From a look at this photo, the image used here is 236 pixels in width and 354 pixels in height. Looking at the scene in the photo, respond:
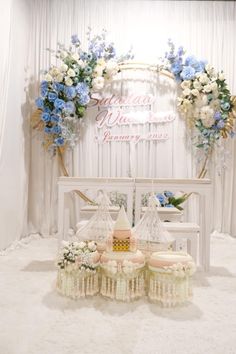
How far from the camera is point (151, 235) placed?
2.64 m

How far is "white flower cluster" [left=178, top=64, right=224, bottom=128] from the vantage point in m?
4.30

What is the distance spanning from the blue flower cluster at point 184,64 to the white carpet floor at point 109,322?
226cm

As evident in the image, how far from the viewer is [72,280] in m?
2.44

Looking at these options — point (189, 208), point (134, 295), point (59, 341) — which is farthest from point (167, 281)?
point (189, 208)

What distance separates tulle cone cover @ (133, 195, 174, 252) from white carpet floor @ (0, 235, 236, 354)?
0.37m

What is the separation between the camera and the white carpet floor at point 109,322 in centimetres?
184

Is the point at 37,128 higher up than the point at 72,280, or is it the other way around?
the point at 37,128

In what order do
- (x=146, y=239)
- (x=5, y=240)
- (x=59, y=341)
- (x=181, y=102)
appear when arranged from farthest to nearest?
(x=181, y=102) → (x=5, y=240) → (x=146, y=239) → (x=59, y=341)

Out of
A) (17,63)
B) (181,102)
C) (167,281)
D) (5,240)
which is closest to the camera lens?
(167,281)

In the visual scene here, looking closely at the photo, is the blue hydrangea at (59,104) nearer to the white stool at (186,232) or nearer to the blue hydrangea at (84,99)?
the blue hydrangea at (84,99)

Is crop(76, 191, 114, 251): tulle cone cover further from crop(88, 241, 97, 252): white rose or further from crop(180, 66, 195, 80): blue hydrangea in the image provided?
crop(180, 66, 195, 80): blue hydrangea

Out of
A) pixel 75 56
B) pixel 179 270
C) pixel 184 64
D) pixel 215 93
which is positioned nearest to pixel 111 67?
pixel 75 56

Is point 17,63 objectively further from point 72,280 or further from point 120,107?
point 72,280

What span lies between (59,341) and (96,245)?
2.80 feet
